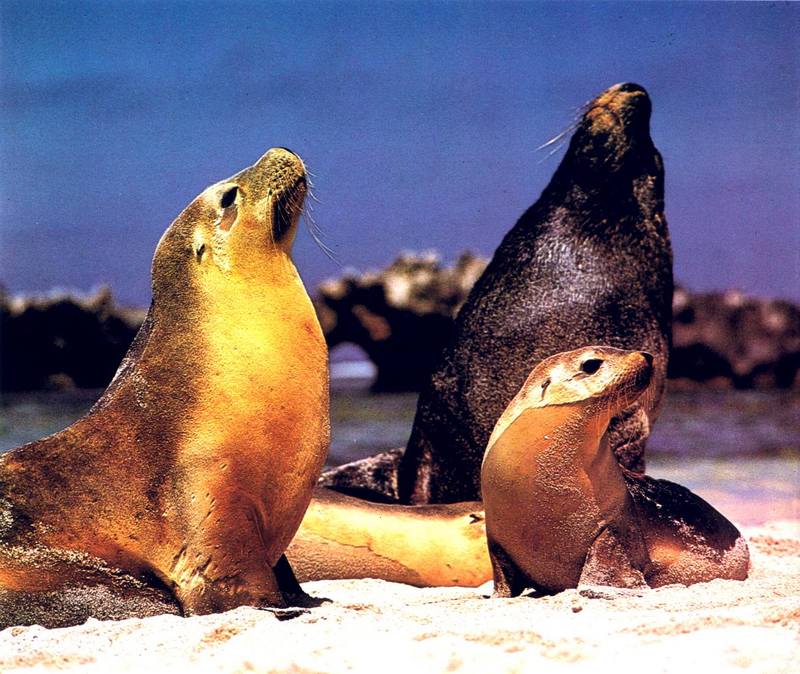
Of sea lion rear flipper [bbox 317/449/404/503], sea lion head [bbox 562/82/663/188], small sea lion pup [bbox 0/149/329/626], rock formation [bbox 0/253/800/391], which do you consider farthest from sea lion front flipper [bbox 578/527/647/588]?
rock formation [bbox 0/253/800/391]

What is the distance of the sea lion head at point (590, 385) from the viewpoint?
182 inches

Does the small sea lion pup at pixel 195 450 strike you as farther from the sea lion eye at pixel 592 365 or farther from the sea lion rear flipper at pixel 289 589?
the sea lion eye at pixel 592 365

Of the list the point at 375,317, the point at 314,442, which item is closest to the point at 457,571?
the point at 314,442

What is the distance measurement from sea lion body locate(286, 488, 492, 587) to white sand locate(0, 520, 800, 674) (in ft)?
4.27

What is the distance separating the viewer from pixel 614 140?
6.47 metres

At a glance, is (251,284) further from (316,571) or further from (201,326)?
(316,571)

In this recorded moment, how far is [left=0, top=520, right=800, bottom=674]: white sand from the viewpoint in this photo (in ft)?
11.1

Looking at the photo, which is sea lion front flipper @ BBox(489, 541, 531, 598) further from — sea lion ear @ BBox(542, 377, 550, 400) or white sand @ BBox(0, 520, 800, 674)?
sea lion ear @ BBox(542, 377, 550, 400)

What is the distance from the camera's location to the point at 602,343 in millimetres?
6129

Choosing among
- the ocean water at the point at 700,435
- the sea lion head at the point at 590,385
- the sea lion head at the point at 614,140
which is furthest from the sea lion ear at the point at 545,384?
the ocean water at the point at 700,435

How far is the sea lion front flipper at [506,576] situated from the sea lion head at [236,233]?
148cm

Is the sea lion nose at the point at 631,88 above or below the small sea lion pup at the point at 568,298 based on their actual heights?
above

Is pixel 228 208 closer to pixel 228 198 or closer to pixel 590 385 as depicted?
pixel 228 198

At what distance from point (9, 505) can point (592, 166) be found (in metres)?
3.69
